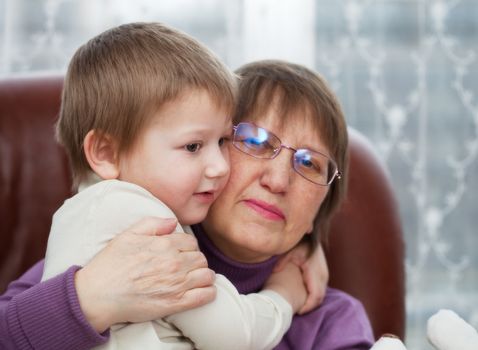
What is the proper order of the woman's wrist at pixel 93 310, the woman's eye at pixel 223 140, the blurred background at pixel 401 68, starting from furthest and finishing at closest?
the blurred background at pixel 401 68 → the woman's eye at pixel 223 140 → the woman's wrist at pixel 93 310

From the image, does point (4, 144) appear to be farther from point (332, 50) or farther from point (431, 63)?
point (431, 63)

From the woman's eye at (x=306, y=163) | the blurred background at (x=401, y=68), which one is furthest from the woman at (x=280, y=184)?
the blurred background at (x=401, y=68)

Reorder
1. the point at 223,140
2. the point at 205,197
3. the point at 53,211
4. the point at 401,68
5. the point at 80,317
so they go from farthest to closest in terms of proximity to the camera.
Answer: the point at 401,68
the point at 53,211
the point at 223,140
the point at 205,197
the point at 80,317

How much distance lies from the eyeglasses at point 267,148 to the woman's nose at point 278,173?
0.01 metres

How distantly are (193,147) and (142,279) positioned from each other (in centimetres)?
29

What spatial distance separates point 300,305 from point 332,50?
1667 millimetres

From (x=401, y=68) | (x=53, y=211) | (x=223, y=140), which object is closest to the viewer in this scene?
(x=223, y=140)

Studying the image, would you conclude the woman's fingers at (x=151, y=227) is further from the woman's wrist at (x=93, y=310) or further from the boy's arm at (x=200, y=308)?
the woman's wrist at (x=93, y=310)

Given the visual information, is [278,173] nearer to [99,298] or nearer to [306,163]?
[306,163]

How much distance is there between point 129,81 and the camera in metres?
1.40

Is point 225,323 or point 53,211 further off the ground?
point 225,323

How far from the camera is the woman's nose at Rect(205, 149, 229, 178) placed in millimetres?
1470

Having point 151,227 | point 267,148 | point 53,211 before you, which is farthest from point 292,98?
point 53,211

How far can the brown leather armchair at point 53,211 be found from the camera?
2076 millimetres
